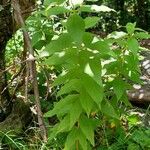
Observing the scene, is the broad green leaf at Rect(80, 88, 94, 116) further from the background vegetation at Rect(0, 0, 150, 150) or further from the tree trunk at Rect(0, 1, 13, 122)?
the tree trunk at Rect(0, 1, 13, 122)

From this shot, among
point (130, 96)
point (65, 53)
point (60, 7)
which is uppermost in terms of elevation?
point (60, 7)

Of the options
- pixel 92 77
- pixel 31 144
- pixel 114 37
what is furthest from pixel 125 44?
pixel 31 144

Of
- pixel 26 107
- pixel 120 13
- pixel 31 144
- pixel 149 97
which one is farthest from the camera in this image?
pixel 120 13

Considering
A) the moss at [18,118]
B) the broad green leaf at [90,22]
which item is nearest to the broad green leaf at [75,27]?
the broad green leaf at [90,22]

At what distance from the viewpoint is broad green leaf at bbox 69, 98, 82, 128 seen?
3189 millimetres

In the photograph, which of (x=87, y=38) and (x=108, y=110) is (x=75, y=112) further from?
(x=87, y=38)

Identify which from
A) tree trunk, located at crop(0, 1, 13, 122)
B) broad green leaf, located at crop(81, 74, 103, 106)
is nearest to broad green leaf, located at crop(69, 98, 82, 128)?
broad green leaf, located at crop(81, 74, 103, 106)

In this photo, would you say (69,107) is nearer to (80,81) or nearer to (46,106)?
(80,81)

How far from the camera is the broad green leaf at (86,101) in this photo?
3.14 metres

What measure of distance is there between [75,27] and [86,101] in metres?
0.58

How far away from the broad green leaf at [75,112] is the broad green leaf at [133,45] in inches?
23.3

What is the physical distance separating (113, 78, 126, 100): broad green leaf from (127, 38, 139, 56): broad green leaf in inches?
17.9

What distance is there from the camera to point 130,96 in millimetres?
5473

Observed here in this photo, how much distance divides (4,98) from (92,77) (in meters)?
2.04
